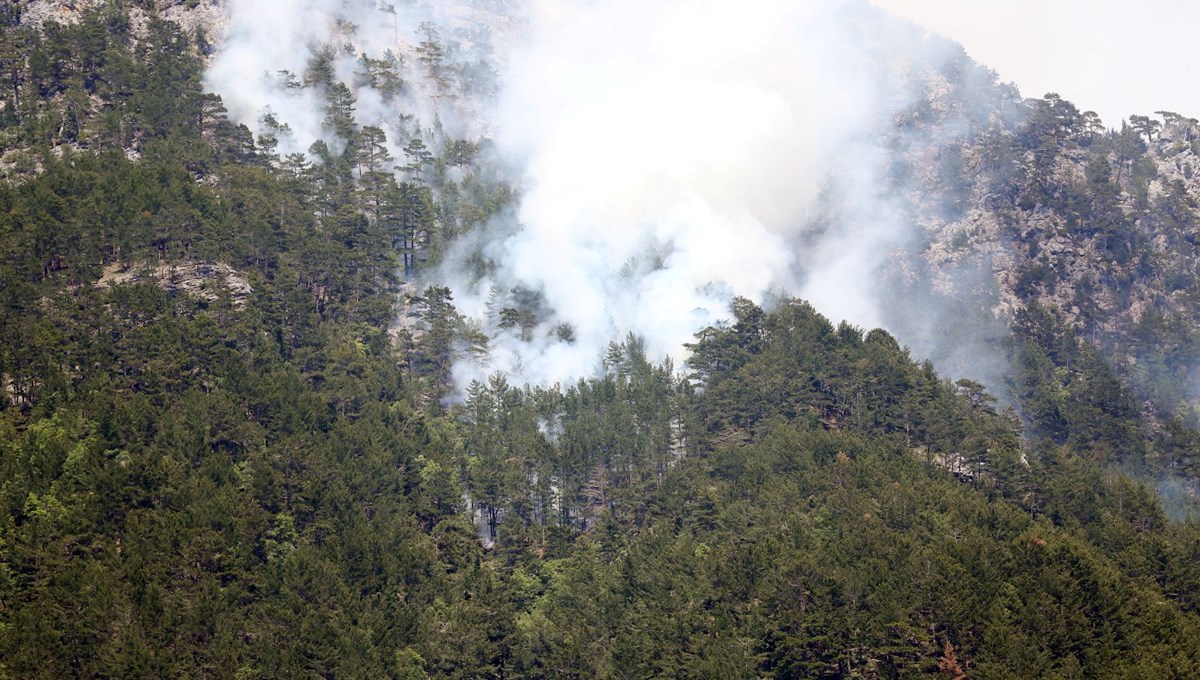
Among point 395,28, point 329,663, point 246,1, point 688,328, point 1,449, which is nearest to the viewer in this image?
point 329,663

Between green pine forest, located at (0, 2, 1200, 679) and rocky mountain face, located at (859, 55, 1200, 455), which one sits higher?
rocky mountain face, located at (859, 55, 1200, 455)

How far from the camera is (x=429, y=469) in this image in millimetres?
96375

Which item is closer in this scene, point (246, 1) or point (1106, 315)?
point (1106, 315)

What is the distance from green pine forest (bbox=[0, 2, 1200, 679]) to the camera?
70250mm

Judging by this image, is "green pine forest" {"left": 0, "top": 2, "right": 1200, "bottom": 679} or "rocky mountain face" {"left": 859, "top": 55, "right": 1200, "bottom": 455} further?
"rocky mountain face" {"left": 859, "top": 55, "right": 1200, "bottom": 455}

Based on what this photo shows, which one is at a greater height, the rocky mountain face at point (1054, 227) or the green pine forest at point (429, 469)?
the rocky mountain face at point (1054, 227)

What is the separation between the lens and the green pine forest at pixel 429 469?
7025cm

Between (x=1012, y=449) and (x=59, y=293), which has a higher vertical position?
(x=59, y=293)

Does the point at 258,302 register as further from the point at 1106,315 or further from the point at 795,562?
the point at 1106,315

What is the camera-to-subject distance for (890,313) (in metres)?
139

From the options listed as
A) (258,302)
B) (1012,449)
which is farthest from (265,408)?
(1012,449)

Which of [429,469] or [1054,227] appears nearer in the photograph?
[429,469]

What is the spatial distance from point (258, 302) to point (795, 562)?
Result: 5027cm

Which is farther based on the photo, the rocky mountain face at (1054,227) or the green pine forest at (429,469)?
the rocky mountain face at (1054,227)
